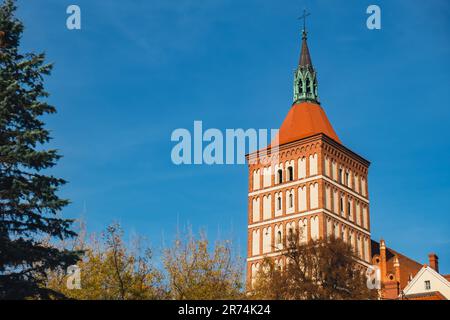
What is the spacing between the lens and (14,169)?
22984 millimetres

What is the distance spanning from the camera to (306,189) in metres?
64.6

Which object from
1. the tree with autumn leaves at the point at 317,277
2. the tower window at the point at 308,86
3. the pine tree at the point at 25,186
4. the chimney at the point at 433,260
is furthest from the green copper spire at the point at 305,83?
the pine tree at the point at 25,186

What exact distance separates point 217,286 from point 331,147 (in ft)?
121

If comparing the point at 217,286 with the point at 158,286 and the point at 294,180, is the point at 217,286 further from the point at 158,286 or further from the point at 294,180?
the point at 294,180

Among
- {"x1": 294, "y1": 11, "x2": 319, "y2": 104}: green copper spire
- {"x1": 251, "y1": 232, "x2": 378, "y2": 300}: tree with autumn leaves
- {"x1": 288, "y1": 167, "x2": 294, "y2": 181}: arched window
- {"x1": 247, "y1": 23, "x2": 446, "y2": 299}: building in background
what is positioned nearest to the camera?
{"x1": 251, "y1": 232, "x2": 378, "y2": 300}: tree with autumn leaves

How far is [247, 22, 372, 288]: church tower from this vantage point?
64.0 m

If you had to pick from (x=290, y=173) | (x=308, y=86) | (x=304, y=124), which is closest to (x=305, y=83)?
(x=308, y=86)

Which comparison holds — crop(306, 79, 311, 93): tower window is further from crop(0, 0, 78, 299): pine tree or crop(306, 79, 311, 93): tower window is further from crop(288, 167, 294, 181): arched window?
crop(0, 0, 78, 299): pine tree

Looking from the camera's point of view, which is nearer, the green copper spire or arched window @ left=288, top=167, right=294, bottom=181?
arched window @ left=288, top=167, right=294, bottom=181

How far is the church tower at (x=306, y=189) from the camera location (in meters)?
64.0

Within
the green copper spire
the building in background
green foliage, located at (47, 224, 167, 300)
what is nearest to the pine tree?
green foliage, located at (47, 224, 167, 300)

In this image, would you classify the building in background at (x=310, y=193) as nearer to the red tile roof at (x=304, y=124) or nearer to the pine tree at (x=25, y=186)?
the red tile roof at (x=304, y=124)

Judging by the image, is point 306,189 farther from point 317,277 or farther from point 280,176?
point 317,277
